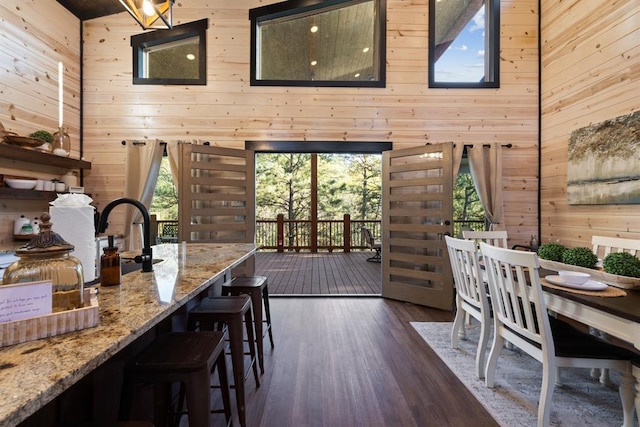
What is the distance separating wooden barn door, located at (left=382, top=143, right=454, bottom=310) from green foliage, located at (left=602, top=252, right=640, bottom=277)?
1769 mm

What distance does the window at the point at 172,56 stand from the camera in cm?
403

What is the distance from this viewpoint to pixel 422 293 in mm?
3740

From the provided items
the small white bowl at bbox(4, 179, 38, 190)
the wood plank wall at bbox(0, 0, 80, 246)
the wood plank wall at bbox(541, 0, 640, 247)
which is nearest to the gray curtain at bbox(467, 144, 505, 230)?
the wood plank wall at bbox(541, 0, 640, 247)

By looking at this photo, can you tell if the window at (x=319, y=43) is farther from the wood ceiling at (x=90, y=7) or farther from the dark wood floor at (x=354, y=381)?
the dark wood floor at (x=354, y=381)

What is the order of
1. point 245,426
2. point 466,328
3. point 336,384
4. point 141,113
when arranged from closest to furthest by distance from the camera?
point 245,426
point 336,384
point 466,328
point 141,113

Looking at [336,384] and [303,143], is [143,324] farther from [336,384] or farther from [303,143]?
[303,143]

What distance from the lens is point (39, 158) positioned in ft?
10.5

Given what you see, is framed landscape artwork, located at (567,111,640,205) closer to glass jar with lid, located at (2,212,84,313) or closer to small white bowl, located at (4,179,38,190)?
glass jar with lid, located at (2,212,84,313)

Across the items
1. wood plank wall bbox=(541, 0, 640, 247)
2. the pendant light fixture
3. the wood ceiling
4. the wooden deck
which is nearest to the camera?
the pendant light fixture

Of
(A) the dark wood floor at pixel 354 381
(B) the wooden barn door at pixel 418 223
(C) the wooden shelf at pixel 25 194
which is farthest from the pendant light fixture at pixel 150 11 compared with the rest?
(B) the wooden barn door at pixel 418 223

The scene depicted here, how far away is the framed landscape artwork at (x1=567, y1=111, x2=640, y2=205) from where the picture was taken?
Answer: 9.19 feet

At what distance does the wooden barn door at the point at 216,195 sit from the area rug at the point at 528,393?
262 centimetres

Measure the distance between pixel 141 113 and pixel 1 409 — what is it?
4380 millimetres

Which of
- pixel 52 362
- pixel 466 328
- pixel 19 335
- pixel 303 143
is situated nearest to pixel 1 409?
pixel 52 362
